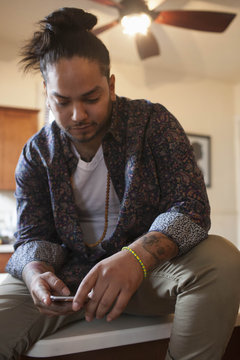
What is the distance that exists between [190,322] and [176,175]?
14.4 inches

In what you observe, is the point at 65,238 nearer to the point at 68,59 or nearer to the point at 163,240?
the point at 163,240

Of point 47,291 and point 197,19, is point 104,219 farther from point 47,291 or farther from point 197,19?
point 197,19

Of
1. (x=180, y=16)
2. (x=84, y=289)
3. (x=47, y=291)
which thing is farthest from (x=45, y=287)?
(x=180, y=16)

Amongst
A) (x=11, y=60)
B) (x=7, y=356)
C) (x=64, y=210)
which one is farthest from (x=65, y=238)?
(x=11, y=60)

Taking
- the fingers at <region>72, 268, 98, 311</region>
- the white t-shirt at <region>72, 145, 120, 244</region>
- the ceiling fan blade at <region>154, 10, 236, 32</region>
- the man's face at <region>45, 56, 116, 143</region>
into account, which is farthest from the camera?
the ceiling fan blade at <region>154, 10, 236, 32</region>

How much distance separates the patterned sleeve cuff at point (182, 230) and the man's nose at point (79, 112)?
344mm

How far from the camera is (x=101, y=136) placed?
3.46 feet

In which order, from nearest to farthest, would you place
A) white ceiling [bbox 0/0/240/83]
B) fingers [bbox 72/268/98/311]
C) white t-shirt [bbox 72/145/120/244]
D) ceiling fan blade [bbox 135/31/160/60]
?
fingers [bbox 72/268/98/311], white t-shirt [bbox 72/145/120/244], ceiling fan blade [bbox 135/31/160/60], white ceiling [bbox 0/0/240/83]

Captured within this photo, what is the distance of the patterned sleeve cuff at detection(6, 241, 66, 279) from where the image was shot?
0.95 m

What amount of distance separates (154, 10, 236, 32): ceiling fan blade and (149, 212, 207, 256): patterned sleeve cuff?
71.7 inches

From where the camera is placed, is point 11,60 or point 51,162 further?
point 11,60

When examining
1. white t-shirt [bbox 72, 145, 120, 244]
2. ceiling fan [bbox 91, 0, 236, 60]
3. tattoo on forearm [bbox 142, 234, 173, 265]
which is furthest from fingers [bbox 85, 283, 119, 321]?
ceiling fan [bbox 91, 0, 236, 60]

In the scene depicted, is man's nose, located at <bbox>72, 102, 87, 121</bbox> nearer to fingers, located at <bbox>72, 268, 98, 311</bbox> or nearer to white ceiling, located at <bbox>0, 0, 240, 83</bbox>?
fingers, located at <bbox>72, 268, 98, 311</bbox>

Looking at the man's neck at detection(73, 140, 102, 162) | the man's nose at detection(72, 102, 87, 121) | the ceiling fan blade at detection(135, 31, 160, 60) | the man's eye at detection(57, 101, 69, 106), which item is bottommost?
the man's neck at detection(73, 140, 102, 162)
